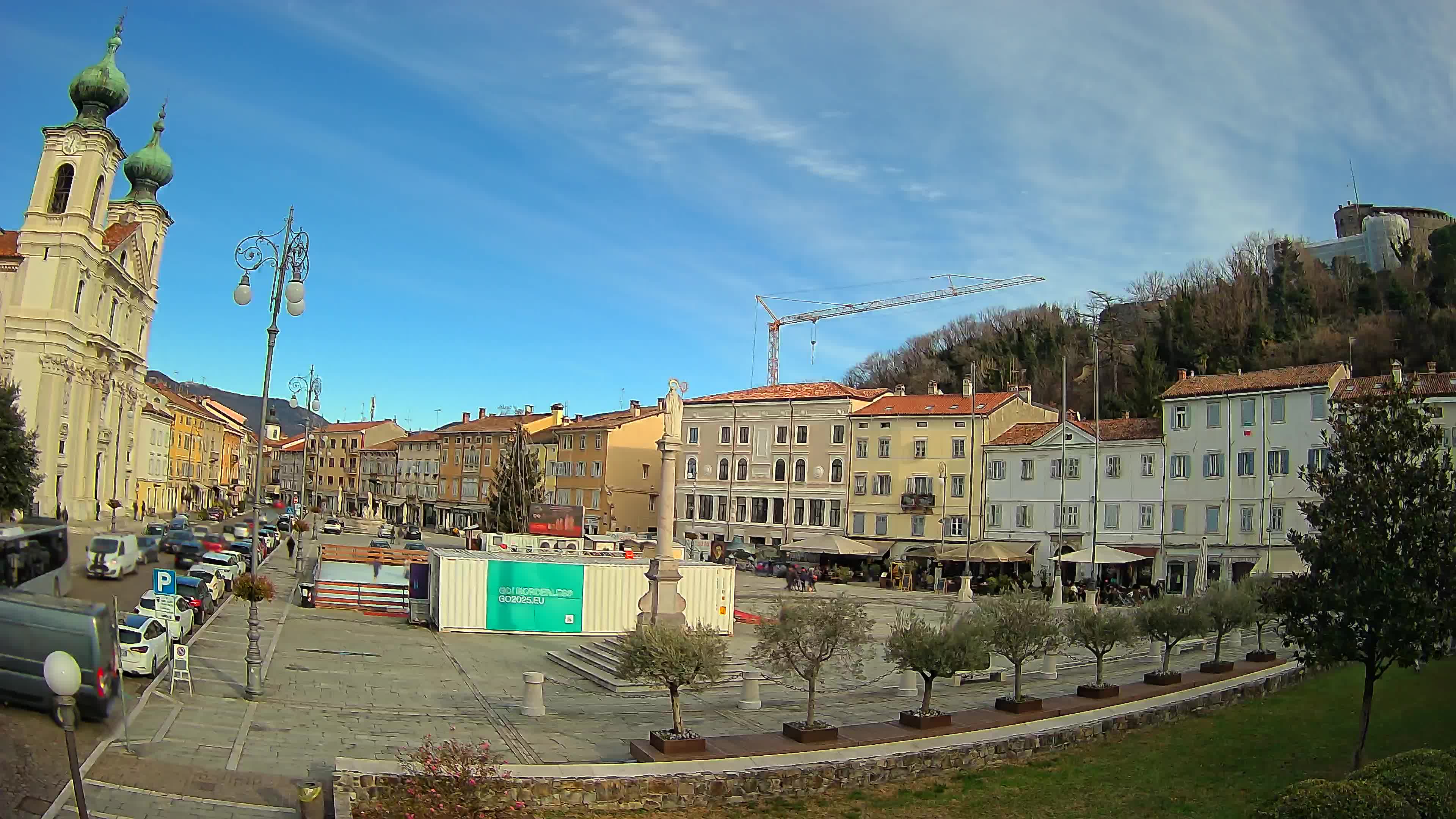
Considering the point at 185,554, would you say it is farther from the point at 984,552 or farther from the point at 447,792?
the point at 984,552

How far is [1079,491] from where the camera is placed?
185 ft

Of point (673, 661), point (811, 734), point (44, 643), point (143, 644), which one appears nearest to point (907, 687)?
point (811, 734)

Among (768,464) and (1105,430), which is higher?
(1105,430)

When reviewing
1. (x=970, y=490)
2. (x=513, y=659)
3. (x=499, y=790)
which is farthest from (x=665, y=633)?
(x=970, y=490)

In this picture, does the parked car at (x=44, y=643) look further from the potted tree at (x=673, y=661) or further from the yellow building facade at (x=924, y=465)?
the yellow building facade at (x=924, y=465)

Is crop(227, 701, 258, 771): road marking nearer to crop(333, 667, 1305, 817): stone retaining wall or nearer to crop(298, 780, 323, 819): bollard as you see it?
crop(333, 667, 1305, 817): stone retaining wall

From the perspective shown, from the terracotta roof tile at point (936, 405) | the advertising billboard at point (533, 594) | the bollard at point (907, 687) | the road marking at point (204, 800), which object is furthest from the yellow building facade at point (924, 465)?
the road marking at point (204, 800)

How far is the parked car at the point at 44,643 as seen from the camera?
778 cm

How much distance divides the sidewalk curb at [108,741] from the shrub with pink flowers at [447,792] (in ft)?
9.16

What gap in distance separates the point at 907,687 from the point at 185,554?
84.5 ft

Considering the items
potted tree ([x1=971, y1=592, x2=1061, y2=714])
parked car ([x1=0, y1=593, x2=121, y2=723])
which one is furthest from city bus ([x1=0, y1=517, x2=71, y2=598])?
potted tree ([x1=971, y1=592, x2=1061, y2=714])

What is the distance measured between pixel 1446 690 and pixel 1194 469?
3362 cm

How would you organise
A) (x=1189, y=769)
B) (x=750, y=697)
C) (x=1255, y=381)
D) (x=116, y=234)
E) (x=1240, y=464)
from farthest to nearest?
(x=1255, y=381) → (x=1240, y=464) → (x=116, y=234) → (x=750, y=697) → (x=1189, y=769)

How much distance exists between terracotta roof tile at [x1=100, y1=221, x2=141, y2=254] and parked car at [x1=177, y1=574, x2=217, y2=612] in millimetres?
12840
